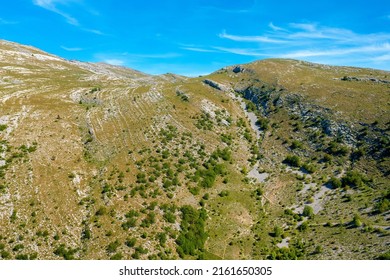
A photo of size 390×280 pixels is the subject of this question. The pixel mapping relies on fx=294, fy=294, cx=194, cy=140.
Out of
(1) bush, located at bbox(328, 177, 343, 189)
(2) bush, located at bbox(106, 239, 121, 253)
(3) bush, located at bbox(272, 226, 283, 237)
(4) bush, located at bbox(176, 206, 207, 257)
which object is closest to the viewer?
(2) bush, located at bbox(106, 239, 121, 253)

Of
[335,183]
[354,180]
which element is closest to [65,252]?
[335,183]

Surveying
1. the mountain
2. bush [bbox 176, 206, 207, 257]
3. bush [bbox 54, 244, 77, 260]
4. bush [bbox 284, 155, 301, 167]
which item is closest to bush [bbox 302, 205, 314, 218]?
the mountain

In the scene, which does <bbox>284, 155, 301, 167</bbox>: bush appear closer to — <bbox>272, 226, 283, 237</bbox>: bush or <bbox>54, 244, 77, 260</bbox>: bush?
Answer: <bbox>272, 226, 283, 237</bbox>: bush

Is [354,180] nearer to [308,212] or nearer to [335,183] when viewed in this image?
[335,183]

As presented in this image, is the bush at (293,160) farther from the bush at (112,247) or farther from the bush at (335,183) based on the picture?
the bush at (112,247)

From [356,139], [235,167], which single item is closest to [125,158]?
[235,167]

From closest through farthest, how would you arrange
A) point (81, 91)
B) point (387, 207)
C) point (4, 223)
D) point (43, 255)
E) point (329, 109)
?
point (43, 255) → point (4, 223) → point (387, 207) → point (329, 109) → point (81, 91)

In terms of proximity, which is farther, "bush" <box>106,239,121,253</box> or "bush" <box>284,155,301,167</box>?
"bush" <box>284,155,301,167</box>

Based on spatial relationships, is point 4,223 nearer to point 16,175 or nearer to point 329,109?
point 16,175

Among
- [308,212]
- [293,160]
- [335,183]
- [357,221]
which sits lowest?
[308,212]
